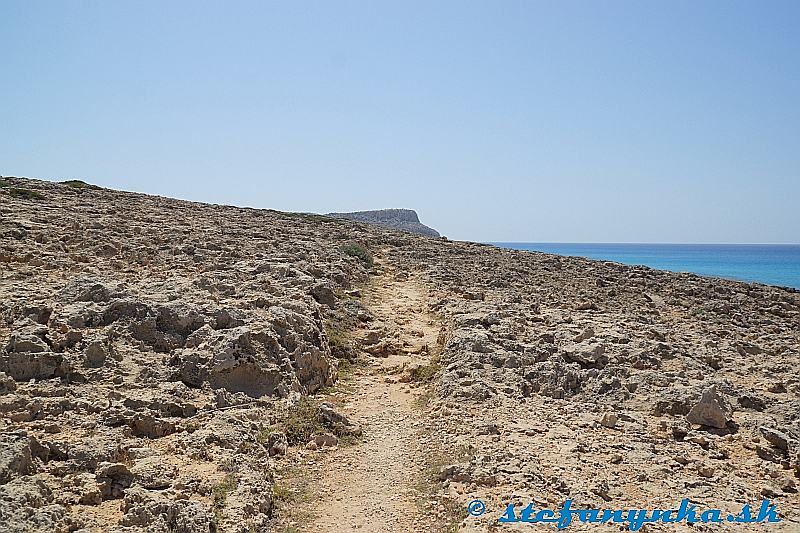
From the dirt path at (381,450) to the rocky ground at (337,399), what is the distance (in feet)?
0.14

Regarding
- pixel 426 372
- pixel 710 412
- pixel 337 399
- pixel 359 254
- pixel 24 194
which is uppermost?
pixel 24 194

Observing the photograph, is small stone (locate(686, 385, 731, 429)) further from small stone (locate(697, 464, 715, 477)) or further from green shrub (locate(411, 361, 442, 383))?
green shrub (locate(411, 361, 442, 383))

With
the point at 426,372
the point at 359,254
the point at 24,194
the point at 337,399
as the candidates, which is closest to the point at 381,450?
the point at 337,399

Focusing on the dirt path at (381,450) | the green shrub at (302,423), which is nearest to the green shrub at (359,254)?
the dirt path at (381,450)

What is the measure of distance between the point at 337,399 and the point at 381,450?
219 centimetres

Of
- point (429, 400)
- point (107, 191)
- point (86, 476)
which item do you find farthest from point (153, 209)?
point (86, 476)

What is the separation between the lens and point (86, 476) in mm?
6762

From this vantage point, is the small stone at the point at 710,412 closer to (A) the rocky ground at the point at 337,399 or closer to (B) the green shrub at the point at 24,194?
(A) the rocky ground at the point at 337,399

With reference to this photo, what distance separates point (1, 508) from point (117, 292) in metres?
6.31

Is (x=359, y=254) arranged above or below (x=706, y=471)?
above

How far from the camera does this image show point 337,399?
1139 cm

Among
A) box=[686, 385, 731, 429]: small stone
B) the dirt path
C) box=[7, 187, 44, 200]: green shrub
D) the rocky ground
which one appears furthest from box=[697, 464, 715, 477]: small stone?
box=[7, 187, 44, 200]: green shrub

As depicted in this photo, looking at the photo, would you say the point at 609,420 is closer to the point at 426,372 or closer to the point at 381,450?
the point at 381,450

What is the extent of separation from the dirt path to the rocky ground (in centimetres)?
4
